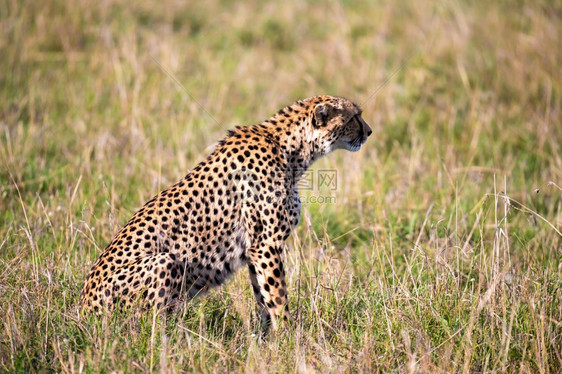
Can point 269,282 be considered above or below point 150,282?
below

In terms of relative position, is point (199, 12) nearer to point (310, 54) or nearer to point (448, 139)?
point (310, 54)

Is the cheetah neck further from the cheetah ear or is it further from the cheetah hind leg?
the cheetah hind leg

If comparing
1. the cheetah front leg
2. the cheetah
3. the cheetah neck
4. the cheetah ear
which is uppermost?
the cheetah ear

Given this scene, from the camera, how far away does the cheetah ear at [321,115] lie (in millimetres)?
4629

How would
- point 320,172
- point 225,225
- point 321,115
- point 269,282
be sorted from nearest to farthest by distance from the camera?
point 269,282, point 225,225, point 321,115, point 320,172

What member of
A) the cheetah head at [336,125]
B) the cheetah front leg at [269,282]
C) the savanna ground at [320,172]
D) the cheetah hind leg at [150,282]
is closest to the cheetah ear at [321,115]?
the cheetah head at [336,125]

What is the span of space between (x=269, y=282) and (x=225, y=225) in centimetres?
45

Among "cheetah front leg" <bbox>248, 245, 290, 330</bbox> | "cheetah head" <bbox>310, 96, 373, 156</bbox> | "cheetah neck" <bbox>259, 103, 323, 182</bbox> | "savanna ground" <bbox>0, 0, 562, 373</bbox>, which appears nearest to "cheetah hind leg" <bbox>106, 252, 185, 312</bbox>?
"savanna ground" <bbox>0, 0, 562, 373</bbox>

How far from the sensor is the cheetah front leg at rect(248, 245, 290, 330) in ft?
13.9

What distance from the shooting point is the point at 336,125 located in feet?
15.7

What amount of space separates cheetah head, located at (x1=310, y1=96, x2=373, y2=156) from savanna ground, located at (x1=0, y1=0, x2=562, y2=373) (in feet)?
1.96

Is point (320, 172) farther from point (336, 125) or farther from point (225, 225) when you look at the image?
point (225, 225)

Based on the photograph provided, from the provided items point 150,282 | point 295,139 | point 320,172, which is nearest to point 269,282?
point 150,282

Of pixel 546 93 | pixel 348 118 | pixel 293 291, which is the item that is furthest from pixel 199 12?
pixel 293 291
